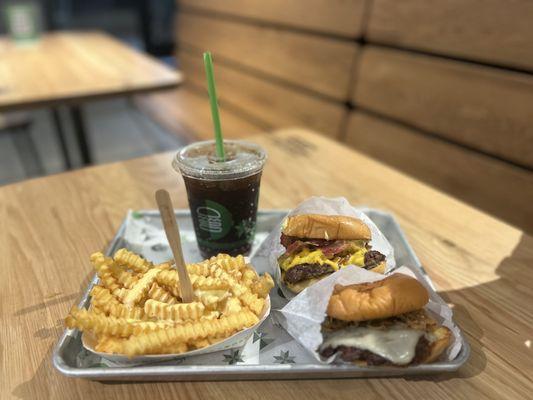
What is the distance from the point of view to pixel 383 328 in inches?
27.7

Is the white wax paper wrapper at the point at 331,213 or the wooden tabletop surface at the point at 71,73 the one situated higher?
the white wax paper wrapper at the point at 331,213

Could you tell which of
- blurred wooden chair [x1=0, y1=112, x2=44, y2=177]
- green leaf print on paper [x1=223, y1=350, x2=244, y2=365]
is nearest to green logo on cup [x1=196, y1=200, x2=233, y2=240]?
green leaf print on paper [x1=223, y1=350, x2=244, y2=365]

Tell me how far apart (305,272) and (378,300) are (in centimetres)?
19

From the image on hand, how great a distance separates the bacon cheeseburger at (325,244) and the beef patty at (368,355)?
0.66 feet

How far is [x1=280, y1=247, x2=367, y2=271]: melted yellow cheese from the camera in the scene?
2.88 ft

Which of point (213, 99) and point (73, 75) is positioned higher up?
point (213, 99)

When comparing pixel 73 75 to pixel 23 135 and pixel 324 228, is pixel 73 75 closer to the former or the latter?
pixel 23 135

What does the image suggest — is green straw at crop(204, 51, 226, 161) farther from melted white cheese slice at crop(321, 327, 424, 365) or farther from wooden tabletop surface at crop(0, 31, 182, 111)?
wooden tabletop surface at crop(0, 31, 182, 111)

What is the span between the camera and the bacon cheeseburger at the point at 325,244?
2.89 ft

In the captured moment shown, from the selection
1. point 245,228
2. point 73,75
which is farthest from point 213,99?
point 73,75

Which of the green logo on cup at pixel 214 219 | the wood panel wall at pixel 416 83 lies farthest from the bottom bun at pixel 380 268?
the wood panel wall at pixel 416 83

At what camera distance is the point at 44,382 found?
69 centimetres

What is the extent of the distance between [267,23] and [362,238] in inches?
103

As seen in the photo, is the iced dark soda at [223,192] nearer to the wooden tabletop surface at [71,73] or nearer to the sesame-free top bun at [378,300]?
the sesame-free top bun at [378,300]
